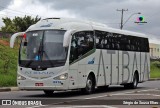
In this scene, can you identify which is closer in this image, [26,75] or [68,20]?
[26,75]

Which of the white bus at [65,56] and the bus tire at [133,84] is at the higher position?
the white bus at [65,56]

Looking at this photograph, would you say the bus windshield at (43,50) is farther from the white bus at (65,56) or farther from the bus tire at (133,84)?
the bus tire at (133,84)

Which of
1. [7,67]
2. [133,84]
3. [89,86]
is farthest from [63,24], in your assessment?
[7,67]

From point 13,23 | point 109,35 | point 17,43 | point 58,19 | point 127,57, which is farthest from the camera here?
point 13,23

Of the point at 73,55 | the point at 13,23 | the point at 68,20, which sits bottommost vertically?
the point at 73,55

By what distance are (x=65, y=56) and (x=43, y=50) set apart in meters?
1.00

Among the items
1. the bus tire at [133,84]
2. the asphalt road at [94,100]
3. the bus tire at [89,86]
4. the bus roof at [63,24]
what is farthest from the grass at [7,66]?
the bus roof at [63,24]

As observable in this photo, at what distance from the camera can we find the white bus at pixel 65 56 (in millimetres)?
19422

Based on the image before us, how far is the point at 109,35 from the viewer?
24.3 meters

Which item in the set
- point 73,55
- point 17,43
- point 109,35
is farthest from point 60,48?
point 17,43

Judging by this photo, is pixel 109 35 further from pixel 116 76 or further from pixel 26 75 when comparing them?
pixel 26 75

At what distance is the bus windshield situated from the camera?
19.5m

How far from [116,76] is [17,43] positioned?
23.1 metres

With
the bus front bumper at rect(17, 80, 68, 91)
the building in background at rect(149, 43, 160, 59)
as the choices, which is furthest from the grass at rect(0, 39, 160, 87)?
the building in background at rect(149, 43, 160, 59)
